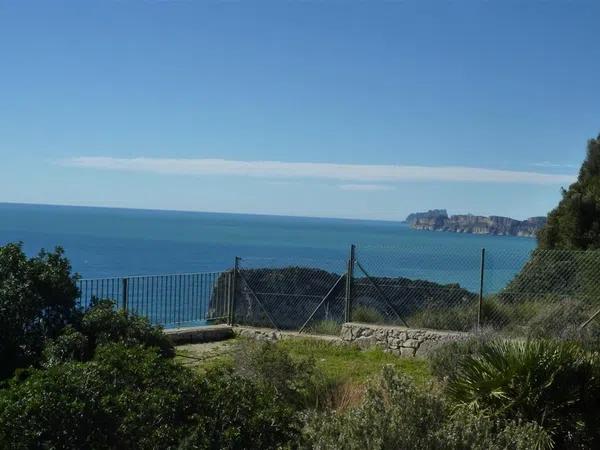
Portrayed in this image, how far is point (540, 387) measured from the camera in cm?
773

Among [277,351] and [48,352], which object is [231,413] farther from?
[277,351]

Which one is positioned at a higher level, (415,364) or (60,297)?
(60,297)

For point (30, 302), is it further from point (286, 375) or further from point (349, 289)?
point (349, 289)

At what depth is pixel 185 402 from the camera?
5656mm

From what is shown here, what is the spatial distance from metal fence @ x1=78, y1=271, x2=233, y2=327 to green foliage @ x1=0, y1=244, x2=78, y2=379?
5.54 m

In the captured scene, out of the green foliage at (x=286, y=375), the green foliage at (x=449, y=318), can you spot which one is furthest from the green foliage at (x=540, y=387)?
the green foliage at (x=449, y=318)

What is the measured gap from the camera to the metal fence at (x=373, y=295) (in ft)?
44.5

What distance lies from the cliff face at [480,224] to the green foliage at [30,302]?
1793 centimetres

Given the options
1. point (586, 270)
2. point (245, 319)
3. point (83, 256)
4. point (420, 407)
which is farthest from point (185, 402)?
point (83, 256)

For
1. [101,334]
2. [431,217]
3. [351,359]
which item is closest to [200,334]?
[351,359]

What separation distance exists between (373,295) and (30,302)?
860 cm

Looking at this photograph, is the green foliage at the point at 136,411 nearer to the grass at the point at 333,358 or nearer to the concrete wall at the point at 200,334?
the grass at the point at 333,358

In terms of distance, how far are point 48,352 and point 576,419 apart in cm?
542

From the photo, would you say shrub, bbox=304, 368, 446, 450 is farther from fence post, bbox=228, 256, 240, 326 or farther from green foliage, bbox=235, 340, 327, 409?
fence post, bbox=228, 256, 240, 326
